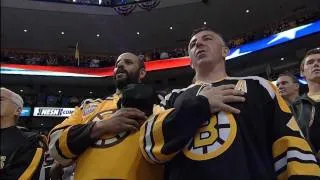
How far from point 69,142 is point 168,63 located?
508 inches

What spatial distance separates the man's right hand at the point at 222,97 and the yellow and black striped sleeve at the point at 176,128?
29mm

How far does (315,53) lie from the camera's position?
7.48 ft

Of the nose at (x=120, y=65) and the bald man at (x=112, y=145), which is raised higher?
the nose at (x=120, y=65)

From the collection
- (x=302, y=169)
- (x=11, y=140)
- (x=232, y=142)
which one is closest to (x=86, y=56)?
(x=11, y=140)

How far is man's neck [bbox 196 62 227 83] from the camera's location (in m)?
1.75

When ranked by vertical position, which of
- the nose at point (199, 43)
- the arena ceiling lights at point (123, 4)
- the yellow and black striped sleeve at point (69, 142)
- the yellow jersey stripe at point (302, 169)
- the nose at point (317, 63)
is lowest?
the yellow jersey stripe at point (302, 169)

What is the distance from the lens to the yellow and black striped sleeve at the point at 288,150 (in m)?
1.38

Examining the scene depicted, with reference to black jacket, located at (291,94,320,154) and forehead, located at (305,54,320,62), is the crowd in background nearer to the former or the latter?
forehead, located at (305,54,320,62)

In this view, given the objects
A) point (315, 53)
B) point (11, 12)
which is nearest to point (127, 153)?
point (315, 53)

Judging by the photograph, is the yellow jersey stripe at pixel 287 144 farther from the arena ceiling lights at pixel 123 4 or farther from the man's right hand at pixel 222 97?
the arena ceiling lights at pixel 123 4

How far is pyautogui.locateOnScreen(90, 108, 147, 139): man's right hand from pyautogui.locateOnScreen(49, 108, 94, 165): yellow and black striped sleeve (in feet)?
0.15

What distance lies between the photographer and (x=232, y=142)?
1431 mm

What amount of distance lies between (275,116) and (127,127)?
612mm

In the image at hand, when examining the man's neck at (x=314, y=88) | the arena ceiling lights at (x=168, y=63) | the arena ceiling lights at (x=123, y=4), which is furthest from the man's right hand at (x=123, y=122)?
the arena ceiling lights at (x=123, y=4)
